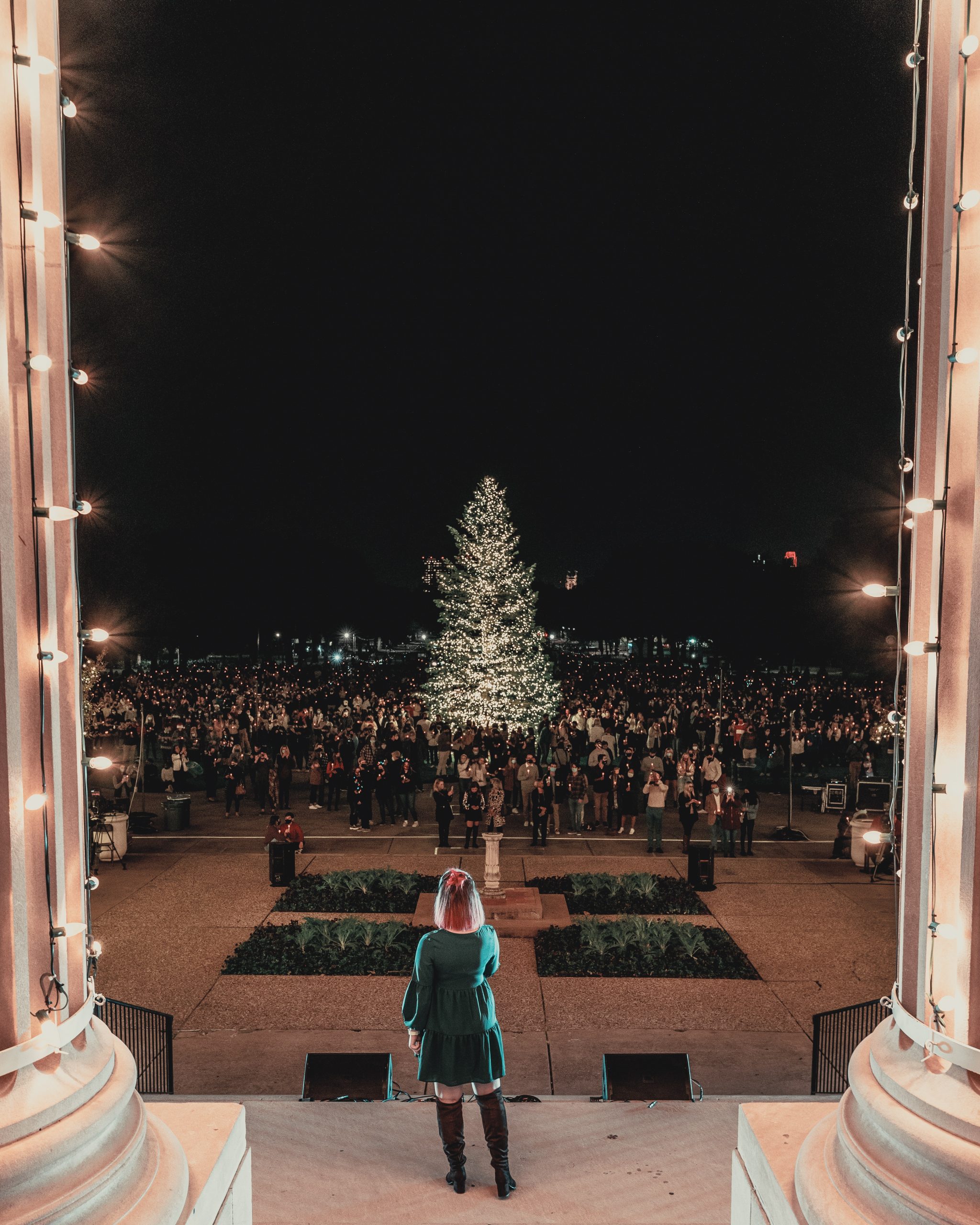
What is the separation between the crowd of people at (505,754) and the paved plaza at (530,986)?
4.45ft

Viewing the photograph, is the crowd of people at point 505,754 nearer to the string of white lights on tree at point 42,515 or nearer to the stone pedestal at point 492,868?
the stone pedestal at point 492,868

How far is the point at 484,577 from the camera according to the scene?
28234mm

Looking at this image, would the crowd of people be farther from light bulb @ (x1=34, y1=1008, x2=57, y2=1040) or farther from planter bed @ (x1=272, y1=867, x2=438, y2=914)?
light bulb @ (x1=34, y1=1008, x2=57, y2=1040)

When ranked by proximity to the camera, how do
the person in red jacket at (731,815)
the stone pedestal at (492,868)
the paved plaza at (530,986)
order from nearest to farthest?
1. the paved plaza at (530,986)
2. the stone pedestal at (492,868)
3. the person in red jacket at (731,815)

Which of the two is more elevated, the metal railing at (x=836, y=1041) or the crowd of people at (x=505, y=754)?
the metal railing at (x=836, y=1041)

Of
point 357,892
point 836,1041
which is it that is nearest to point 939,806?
point 836,1041

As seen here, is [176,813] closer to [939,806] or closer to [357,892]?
[357,892]

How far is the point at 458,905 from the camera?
197 inches

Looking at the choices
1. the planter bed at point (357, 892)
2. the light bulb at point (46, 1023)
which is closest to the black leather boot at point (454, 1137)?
the light bulb at point (46, 1023)

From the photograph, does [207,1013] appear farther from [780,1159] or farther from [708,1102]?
[780,1159]

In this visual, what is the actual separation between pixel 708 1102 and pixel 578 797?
1066cm

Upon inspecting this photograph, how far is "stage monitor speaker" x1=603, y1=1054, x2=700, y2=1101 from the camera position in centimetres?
682

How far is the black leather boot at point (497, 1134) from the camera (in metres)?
5.08

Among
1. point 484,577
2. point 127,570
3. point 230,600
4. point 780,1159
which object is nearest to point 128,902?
point 780,1159
